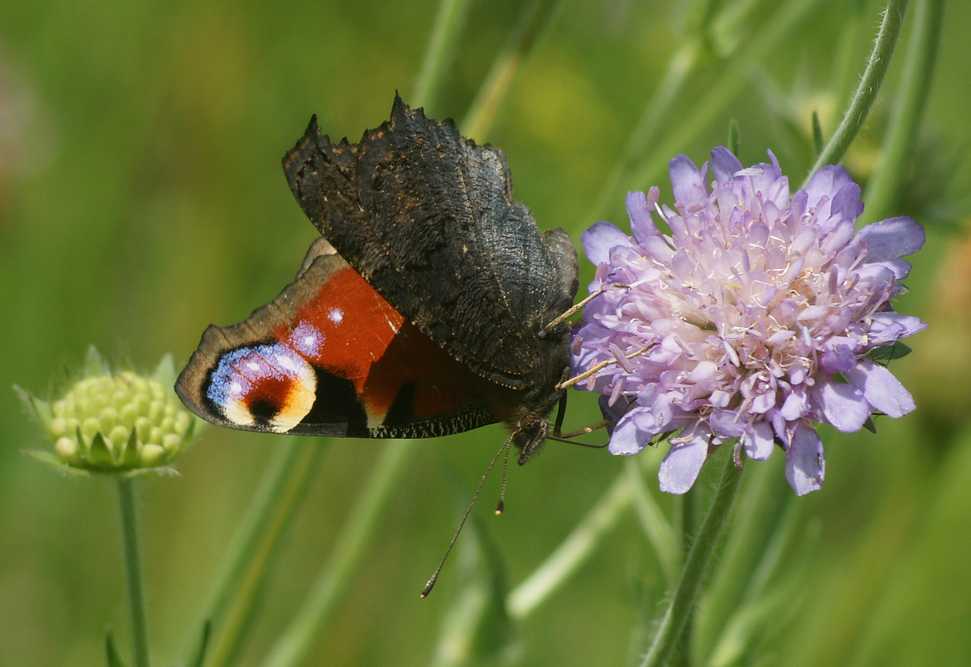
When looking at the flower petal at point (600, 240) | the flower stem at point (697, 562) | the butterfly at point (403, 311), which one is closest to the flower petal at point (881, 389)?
the flower stem at point (697, 562)

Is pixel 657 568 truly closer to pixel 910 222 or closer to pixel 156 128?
pixel 910 222

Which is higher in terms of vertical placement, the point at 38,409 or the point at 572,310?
the point at 572,310

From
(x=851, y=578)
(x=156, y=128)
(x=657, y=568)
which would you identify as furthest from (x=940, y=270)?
(x=156, y=128)

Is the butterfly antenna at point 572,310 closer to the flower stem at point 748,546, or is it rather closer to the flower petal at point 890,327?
the flower petal at point 890,327

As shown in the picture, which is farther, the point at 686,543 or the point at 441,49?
the point at 441,49

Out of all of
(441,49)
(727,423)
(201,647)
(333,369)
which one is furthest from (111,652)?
(441,49)

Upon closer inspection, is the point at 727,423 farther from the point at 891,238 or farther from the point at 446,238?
the point at 446,238
